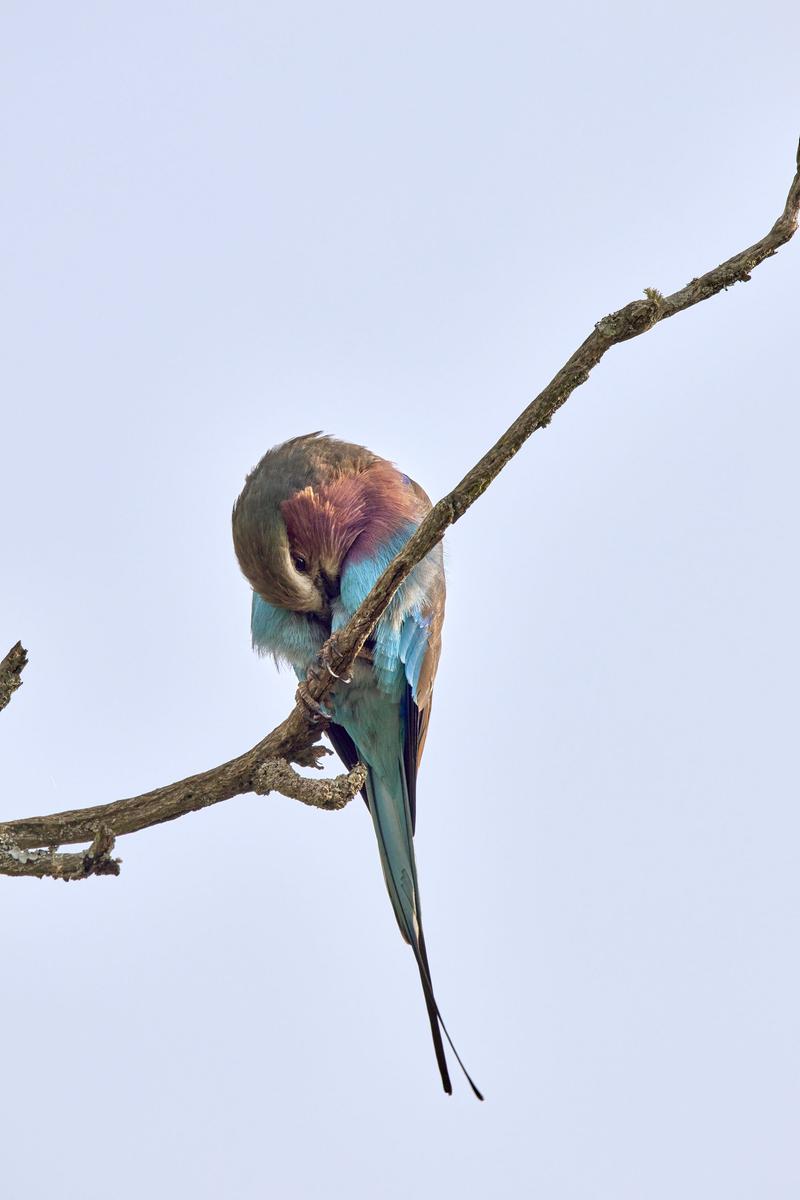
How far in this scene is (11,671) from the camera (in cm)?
338

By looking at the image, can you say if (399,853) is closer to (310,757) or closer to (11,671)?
(310,757)

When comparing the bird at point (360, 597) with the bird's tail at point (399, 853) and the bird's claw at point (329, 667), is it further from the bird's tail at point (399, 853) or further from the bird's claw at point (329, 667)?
the bird's claw at point (329, 667)

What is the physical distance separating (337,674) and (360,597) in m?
0.82

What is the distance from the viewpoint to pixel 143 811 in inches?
143

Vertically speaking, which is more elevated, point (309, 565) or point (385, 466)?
point (385, 466)

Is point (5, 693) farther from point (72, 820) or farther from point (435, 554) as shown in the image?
point (435, 554)

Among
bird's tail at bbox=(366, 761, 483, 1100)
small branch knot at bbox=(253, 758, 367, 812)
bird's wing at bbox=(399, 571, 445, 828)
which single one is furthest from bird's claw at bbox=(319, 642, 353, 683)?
bird's tail at bbox=(366, 761, 483, 1100)

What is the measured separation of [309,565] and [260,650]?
48cm

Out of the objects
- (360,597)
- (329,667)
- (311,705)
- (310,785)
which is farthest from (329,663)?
(360,597)

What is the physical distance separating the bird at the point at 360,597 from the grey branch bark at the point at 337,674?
65cm

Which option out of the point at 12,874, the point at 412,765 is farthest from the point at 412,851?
the point at 12,874

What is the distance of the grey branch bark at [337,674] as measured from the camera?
2986mm

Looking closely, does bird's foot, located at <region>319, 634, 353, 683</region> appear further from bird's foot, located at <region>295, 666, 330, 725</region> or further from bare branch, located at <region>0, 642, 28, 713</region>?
bare branch, located at <region>0, 642, 28, 713</region>

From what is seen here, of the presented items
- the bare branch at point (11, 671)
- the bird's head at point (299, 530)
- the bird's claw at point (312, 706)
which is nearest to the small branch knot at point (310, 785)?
the bird's claw at point (312, 706)
